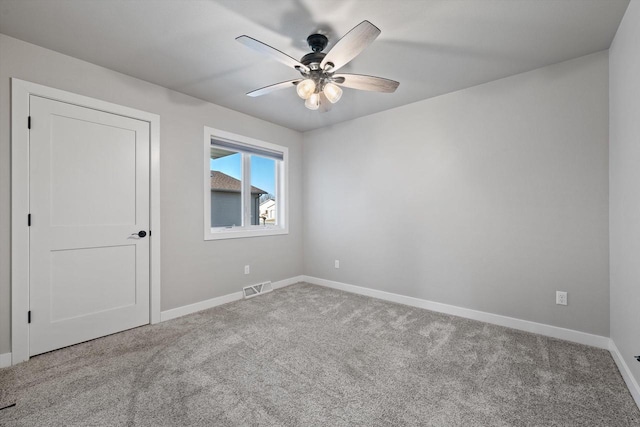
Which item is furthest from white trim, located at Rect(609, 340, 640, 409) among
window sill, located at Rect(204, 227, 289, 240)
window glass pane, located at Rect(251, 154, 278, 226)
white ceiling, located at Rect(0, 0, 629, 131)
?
window glass pane, located at Rect(251, 154, 278, 226)

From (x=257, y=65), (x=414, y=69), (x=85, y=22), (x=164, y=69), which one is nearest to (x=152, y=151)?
(x=164, y=69)

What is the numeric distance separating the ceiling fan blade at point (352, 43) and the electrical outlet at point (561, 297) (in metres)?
2.65

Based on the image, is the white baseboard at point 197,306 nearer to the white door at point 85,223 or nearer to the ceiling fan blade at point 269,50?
the white door at point 85,223

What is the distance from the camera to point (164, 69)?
8.37ft

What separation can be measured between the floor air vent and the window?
707 millimetres

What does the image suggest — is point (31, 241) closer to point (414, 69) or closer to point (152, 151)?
point (152, 151)

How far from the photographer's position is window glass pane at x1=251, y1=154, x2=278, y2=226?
4.06m

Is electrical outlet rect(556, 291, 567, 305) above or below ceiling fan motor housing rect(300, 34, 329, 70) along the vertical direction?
below

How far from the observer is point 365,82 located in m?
2.13

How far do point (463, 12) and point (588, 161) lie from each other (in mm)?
1672

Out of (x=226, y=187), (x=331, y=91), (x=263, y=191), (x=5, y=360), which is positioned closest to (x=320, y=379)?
(x=331, y=91)

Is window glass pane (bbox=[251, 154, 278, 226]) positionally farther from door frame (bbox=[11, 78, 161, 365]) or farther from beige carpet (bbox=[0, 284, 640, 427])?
door frame (bbox=[11, 78, 161, 365])

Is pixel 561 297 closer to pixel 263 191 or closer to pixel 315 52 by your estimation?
pixel 315 52

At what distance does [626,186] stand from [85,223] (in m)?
4.17
